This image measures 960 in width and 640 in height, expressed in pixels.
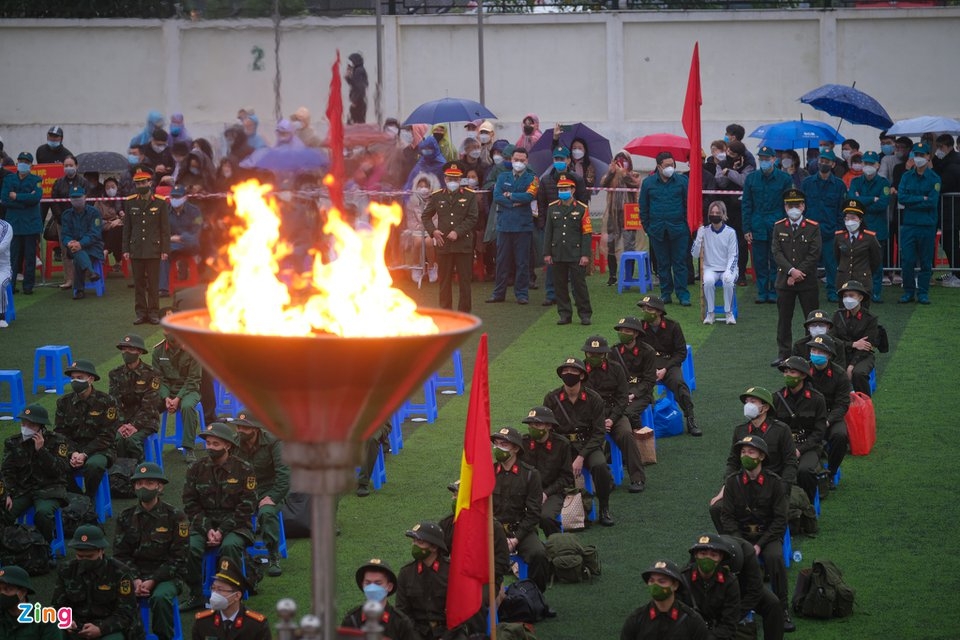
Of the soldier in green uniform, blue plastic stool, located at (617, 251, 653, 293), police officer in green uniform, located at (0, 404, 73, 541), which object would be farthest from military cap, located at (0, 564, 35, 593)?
blue plastic stool, located at (617, 251, 653, 293)

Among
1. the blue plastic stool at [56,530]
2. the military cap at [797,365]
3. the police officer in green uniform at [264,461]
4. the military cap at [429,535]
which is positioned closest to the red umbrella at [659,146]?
the military cap at [797,365]

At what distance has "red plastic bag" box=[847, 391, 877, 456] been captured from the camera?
15250 mm

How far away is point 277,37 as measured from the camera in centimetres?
615

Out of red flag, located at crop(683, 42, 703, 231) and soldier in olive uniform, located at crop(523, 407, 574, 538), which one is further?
red flag, located at crop(683, 42, 703, 231)

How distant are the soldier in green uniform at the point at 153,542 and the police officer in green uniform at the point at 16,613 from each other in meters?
0.82

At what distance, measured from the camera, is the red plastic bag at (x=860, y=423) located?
15250mm

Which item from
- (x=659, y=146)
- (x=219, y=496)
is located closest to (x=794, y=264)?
(x=659, y=146)

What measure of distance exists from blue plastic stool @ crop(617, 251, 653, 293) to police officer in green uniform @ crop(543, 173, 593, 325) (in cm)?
198

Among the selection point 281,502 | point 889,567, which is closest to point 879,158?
point 889,567

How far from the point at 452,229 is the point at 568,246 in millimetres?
1653

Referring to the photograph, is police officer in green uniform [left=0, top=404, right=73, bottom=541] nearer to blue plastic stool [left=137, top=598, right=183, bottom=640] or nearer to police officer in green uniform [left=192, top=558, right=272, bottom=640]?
blue plastic stool [left=137, top=598, right=183, bottom=640]

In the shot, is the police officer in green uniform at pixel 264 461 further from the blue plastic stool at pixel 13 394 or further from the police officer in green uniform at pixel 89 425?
the blue plastic stool at pixel 13 394

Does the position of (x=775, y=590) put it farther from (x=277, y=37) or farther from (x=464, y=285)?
(x=464, y=285)

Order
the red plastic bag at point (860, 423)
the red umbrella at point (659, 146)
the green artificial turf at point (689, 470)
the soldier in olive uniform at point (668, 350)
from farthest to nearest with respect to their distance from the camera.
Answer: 1. the red umbrella at point (659, 146)
2. the soldier in olive uniform at point (668, 350)
3. the red plastic bag at point (860, 423)
4. the green artificial turf at point (689, 470)
